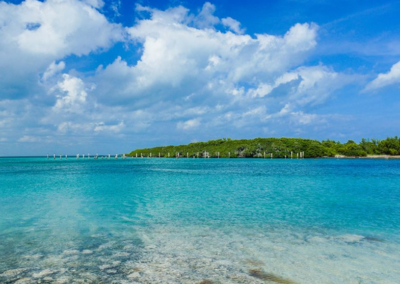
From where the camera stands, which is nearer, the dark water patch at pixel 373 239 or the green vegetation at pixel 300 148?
the dark water patch at pixel 373 239

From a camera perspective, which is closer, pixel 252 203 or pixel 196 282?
pixel 196 282

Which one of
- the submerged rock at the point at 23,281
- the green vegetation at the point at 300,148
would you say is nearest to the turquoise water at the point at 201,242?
the submerged rock at the point at 23,281

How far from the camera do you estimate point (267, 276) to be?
24.6ft

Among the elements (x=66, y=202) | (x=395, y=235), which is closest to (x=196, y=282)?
(x=395, y=235)

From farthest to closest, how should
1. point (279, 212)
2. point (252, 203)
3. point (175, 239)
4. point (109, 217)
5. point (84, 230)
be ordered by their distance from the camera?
point (252, 203) < point (279, 212) < point (109, 217) < point (84, 230) < point (175, 239)

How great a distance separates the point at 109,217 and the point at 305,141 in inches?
5490

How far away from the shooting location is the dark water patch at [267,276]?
7241 millimetres

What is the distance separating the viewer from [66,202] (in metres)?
20.9

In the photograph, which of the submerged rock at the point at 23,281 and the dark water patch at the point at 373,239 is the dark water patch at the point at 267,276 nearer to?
the submerged rock at the point at 23,281

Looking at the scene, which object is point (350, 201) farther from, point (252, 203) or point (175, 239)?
point (175, 239)

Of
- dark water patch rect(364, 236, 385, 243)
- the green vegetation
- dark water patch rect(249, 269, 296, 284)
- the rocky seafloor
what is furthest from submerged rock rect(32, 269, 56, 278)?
the green vegetation

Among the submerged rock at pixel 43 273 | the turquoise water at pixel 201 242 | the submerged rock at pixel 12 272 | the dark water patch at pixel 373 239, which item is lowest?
the dark water patch at pixel 373 239

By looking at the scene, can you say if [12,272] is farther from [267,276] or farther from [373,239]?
[373,239]

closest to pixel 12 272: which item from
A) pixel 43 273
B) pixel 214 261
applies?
pixel 43 273
